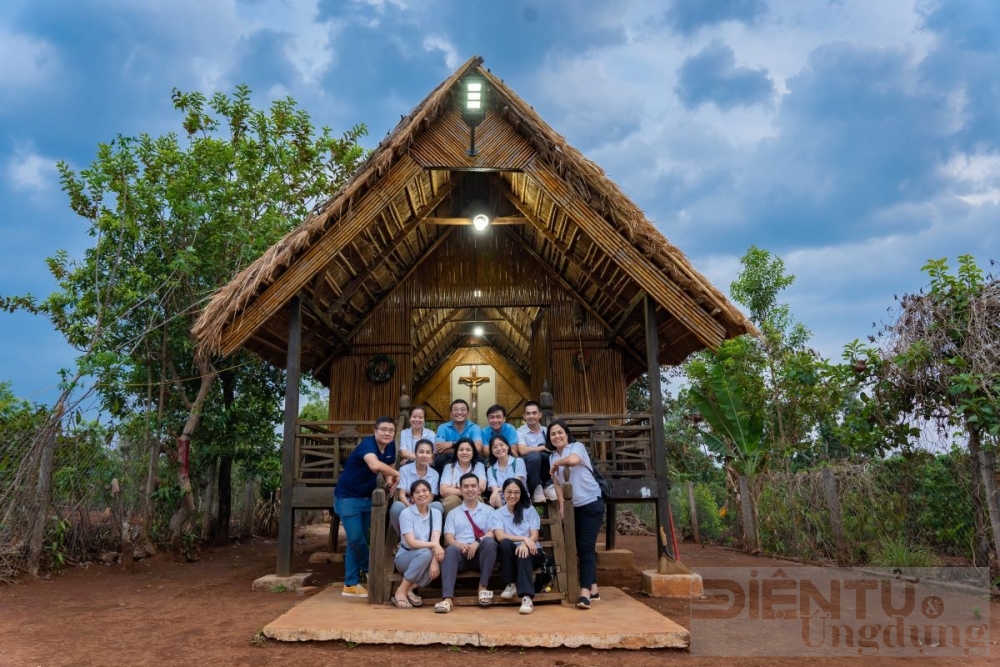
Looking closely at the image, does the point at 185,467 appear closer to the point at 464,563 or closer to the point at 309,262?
the point at 309,262

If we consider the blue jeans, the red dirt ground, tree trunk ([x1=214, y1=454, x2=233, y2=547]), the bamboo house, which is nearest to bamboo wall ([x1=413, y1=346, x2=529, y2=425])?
the bamboo house

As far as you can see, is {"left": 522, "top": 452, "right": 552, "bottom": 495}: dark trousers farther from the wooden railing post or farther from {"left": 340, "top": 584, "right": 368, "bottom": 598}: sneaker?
{"left": 340, "top": 584, "right": 368, "bottom": 598}: sneaker

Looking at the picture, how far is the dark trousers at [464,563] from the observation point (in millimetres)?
4660

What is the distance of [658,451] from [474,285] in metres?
3.96

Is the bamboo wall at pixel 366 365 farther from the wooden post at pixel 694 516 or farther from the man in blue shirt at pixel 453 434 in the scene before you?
the wooden post at pixel 694 516

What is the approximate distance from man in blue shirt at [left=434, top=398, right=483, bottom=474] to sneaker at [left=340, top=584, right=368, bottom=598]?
1.22 metres

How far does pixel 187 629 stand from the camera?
4715 millimetres

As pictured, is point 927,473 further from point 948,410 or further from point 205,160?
point 205,160

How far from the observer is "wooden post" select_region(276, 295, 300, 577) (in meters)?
6.41

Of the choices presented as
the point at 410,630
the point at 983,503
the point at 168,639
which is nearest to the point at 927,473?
the point at 983,503

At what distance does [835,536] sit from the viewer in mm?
7797

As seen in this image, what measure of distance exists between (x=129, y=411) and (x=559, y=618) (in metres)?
8.05

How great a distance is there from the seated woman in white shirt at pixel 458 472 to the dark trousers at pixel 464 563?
1.39 feet

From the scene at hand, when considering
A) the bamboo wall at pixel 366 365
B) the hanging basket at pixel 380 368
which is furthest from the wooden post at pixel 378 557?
the hanging basket at pixel 380 368
